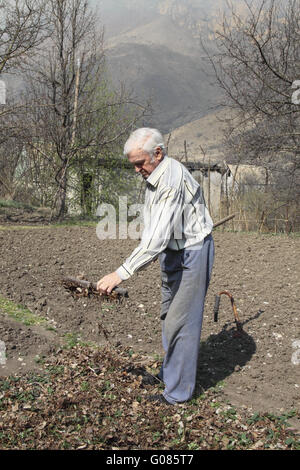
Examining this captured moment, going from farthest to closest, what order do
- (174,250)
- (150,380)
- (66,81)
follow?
(66,81) → (150,380) → (174,250)

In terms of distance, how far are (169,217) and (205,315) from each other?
2785mm

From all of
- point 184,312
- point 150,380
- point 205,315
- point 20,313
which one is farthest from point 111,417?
point 205,315

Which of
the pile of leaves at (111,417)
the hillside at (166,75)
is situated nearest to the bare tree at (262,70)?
the pile of leaves at (111,417)

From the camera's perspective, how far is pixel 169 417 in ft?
11.4

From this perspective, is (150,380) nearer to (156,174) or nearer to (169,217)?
(169,217)

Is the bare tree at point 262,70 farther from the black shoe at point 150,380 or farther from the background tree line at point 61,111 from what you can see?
the black shoe at point 150,380

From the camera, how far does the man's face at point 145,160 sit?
3.27 metres

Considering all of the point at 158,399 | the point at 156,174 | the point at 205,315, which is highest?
the point at 156,174

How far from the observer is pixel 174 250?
3.50m

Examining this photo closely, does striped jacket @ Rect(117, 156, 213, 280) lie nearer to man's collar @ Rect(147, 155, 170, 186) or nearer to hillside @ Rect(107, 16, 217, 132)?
man's collar @ Rect(147, 155, 170, 186)

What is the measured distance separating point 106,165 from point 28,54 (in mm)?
5793

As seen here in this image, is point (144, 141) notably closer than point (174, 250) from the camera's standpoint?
Yes

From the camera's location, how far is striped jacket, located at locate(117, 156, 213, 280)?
10.5ft

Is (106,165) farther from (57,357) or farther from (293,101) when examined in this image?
(57,357)
